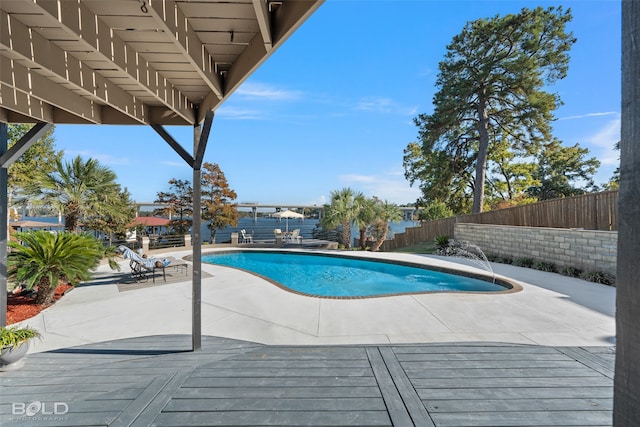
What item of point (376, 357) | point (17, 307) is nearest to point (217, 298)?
point (17, 307)

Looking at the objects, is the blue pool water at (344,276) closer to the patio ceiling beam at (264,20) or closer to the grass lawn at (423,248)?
the grass lawn at (423,248)

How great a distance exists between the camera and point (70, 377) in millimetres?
2547

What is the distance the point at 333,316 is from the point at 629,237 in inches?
154

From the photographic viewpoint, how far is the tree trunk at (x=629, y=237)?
81cm

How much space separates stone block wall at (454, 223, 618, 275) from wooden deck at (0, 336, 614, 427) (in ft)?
14.6

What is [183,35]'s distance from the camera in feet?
6.93

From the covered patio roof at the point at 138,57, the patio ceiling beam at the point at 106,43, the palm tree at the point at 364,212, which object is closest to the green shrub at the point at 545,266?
the palm tree at the point at 364,212

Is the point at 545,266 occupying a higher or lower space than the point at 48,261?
lower

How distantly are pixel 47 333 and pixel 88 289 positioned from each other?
2.78 meters

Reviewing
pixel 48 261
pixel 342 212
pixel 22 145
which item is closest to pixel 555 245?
pixel 342 212

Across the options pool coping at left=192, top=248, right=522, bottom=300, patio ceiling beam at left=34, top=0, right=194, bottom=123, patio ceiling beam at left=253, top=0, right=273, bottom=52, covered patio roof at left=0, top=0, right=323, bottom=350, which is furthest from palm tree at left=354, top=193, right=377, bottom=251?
patio ceiling beam at left=253, top=0, right=273, bottom=52

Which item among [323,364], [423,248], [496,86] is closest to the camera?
[323,364]

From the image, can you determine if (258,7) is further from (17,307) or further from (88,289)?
(88,289)

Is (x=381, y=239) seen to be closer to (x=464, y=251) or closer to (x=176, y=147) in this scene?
(x=464, y=251)
